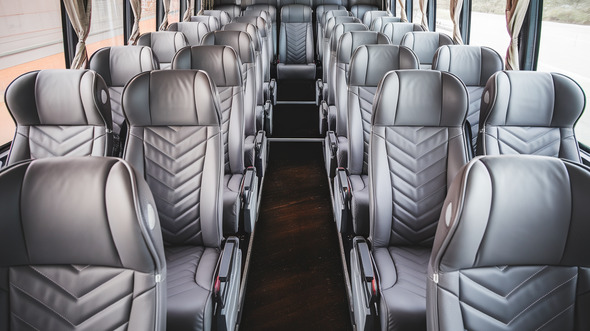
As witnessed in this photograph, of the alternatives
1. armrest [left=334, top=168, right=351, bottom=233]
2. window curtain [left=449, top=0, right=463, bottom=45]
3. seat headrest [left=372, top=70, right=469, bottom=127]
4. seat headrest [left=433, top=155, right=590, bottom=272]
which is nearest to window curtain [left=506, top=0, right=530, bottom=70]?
window curtain [left=449, top=0, right=463, bottom=45]

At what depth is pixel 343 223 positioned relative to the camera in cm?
263

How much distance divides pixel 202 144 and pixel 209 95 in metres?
0.26

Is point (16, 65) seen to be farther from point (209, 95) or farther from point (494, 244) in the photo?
point (494, 244)

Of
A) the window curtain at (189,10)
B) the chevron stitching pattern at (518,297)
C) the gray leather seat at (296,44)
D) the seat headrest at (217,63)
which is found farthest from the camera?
the window curtain at (189,10)

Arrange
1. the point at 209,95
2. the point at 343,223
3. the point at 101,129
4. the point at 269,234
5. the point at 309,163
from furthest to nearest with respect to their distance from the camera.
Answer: the point at 309,163 < the point at 269,234 < the point at 343,223 < the point at 101,129 < the point at 209,95

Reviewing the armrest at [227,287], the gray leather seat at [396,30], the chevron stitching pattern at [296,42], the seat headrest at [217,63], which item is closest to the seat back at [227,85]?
the seat headrest at [217,63]

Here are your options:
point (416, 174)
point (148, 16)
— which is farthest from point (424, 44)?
point (148, 16)

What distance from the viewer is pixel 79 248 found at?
1183 millimetres

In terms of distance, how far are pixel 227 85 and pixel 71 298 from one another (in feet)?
6.47

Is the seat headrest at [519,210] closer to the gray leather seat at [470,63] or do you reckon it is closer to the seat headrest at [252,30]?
the gray leather seat at [470,63]

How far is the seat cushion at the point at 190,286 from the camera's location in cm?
170

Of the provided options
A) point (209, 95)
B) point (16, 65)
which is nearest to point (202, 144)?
point (209, 95)

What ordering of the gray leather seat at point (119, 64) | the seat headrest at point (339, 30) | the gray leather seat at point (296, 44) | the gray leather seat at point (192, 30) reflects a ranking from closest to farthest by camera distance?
the gray leather seat at point (119, 64) < the seat headrest at point (339, 30) < the gray leather seat at point (192, 30) < the gray leather seat at point (296, 44)

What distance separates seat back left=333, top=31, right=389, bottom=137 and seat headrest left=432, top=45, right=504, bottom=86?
0.74m
